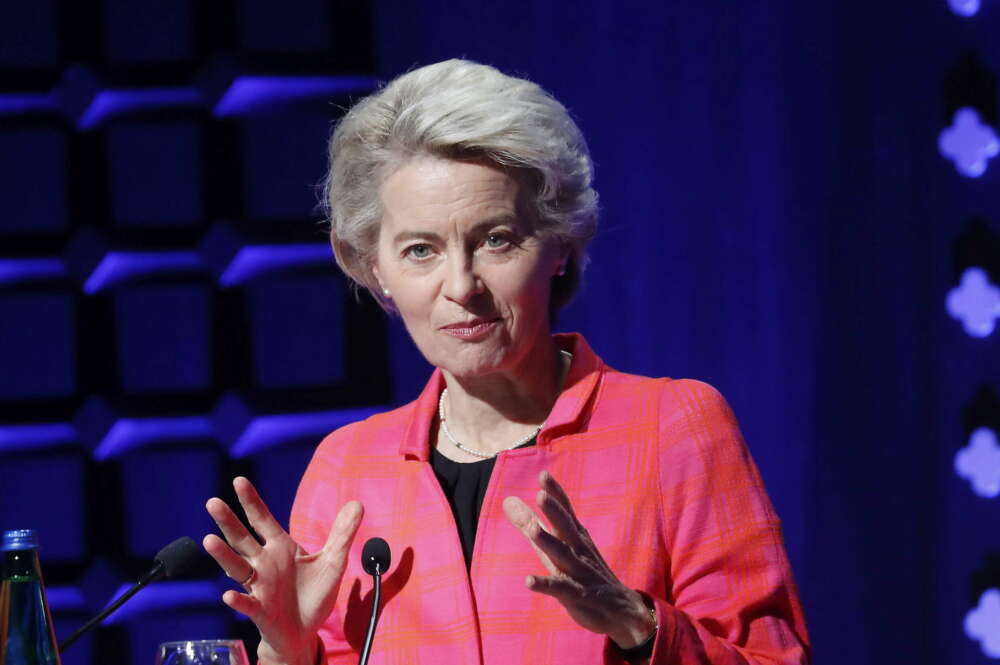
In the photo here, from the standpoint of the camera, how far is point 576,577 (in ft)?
4.56

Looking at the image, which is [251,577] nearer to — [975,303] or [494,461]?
[494,461]

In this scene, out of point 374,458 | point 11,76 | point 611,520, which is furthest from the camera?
point 11,76

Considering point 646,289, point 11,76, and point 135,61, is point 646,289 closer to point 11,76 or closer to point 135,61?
point 135,61

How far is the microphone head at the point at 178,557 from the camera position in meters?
1.66

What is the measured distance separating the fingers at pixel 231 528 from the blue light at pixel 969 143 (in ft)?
6.22

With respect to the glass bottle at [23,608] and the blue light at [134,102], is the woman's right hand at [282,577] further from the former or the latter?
the blue light at [134,102]

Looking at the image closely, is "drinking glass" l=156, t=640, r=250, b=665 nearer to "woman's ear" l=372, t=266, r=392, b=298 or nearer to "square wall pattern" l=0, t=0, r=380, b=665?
"woman's ear" l=372, t=266, r=392, b=298

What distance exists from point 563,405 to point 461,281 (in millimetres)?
280

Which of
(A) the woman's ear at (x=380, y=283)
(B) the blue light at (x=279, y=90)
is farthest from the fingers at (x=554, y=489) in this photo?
(B) the blue light at (x=279, y=90)

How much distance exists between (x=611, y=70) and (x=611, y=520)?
1446 millimetres

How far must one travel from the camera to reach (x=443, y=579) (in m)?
1.76

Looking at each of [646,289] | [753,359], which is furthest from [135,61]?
[753,359]

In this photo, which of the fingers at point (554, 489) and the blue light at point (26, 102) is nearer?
the fingers at point (554, 489)

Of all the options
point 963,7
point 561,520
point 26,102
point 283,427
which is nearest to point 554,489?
point 561,520
